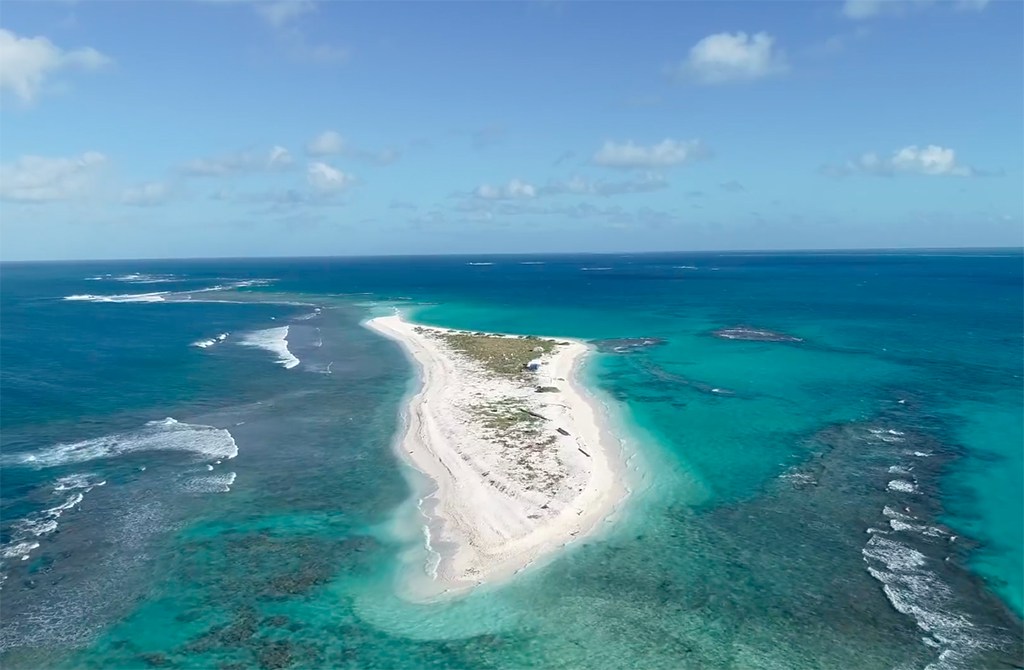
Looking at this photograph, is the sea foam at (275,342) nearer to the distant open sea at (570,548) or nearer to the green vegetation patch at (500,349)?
the distant open sea at (570,548)

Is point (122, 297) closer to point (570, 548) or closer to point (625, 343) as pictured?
point (625, 343)

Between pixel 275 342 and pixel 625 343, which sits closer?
pixel 625 343

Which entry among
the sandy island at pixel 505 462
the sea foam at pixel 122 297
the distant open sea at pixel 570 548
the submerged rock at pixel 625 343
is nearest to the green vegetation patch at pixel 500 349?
the sandy island at pixel 505 462

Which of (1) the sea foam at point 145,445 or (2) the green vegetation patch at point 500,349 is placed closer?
(1) the sea foam at point 145,445

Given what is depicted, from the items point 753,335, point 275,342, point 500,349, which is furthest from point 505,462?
point 753,335

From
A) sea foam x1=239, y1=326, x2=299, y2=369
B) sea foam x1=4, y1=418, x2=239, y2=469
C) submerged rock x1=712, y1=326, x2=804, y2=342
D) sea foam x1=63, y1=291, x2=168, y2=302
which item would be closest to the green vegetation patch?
sea foam x1=239, y1=326, x2=299, y2=369

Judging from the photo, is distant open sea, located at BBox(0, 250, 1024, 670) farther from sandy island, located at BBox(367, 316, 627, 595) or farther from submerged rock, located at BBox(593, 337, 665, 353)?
submerged rock, located at BBox(593, 337, 665, 353)
